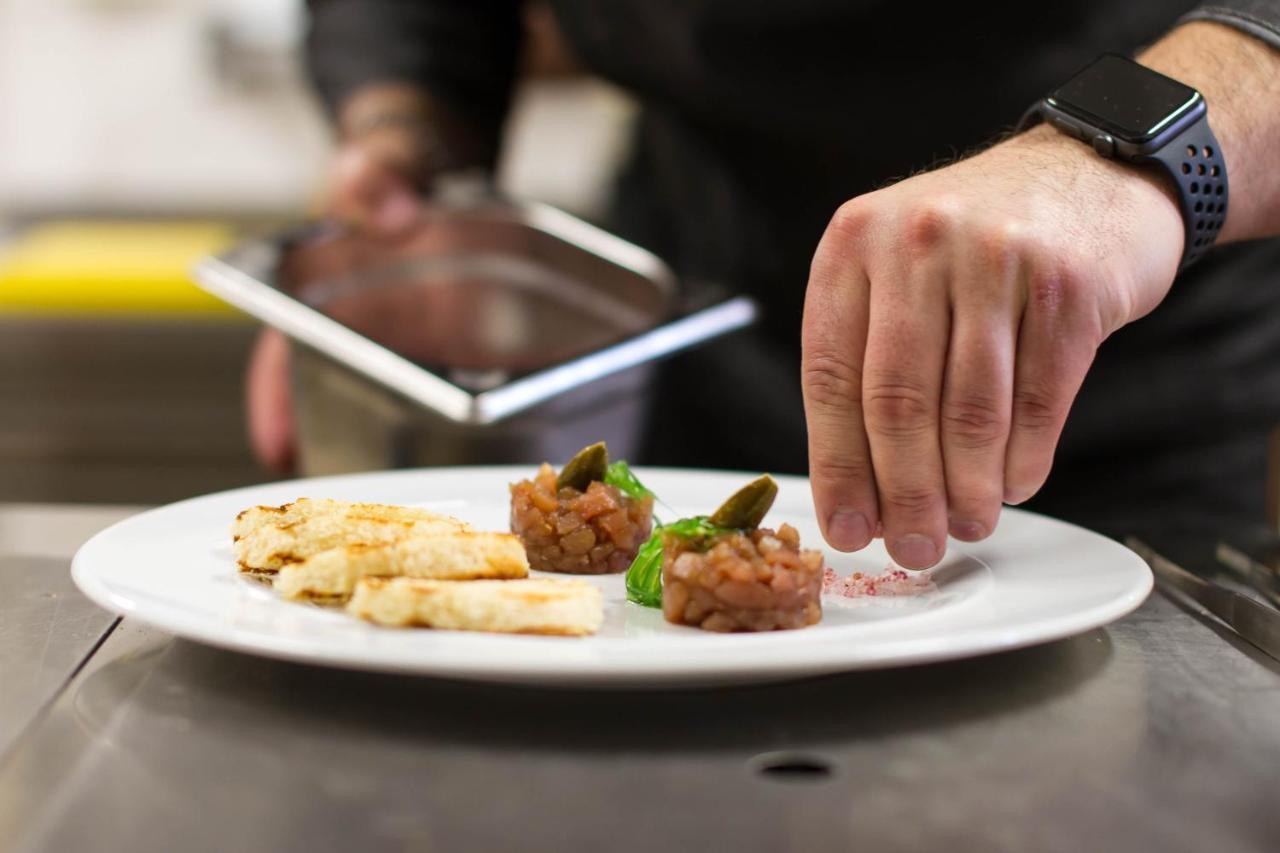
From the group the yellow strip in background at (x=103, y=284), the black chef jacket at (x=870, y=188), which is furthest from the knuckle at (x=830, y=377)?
the yellow strip in background at (x=103, y=284)

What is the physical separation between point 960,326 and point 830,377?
91 millimetres

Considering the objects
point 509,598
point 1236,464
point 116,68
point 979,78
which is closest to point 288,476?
point 979,78

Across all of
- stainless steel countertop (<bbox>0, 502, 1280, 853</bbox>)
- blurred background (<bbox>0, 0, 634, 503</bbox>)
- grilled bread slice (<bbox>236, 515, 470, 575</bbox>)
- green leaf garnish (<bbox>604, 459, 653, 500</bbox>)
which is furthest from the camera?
blurred background (<bbox>0, 0, 634, 503</bbox>)

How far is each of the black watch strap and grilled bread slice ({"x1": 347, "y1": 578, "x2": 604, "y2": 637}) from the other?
48 centimetres

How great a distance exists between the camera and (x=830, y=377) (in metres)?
0.83

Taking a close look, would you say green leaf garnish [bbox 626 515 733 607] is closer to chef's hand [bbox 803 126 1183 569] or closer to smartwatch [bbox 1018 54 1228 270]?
chef's hand [bbox 803 126 1183 569]

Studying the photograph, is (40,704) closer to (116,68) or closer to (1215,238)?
(1215,238)

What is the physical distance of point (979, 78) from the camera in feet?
4.71

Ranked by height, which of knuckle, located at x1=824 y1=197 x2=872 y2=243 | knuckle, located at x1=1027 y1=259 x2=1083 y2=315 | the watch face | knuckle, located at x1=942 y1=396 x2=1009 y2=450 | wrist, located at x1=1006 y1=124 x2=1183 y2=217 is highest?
the watch face

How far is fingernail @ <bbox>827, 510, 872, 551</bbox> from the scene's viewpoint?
0.84 m

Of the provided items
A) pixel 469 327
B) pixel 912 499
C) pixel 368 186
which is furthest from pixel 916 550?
pixel 368 186

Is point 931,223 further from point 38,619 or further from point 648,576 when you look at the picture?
point 38,619

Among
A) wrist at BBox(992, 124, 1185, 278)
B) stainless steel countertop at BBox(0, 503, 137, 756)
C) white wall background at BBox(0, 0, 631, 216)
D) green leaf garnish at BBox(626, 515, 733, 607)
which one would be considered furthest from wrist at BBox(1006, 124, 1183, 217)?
white wall background at BBox(0, 0, 631, 216)

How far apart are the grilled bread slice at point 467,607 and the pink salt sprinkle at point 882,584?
0.72 feet
